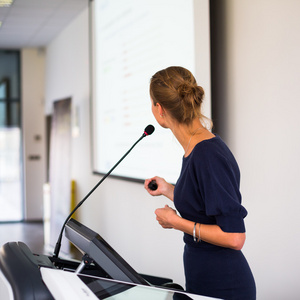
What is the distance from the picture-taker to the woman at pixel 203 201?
4.33 feet

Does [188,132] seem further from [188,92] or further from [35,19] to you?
[35,19]

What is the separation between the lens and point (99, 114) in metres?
4.64

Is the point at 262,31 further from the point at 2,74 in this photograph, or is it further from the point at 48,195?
the point at 2,74

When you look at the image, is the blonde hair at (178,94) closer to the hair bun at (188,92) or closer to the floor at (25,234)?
the hair bun at (188,92)

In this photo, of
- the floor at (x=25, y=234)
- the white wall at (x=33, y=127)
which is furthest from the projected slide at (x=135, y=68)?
the white wall at (x=33, y=127)

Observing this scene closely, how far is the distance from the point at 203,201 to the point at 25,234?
6118 mm

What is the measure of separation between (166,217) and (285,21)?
1.24 m

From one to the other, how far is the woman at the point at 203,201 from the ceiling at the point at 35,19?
4.11 meters


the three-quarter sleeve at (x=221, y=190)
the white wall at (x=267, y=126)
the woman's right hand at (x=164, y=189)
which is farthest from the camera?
the white wall at (x=267, y=126)

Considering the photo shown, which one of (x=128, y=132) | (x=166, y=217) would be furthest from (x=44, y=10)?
(x=166, y=217)

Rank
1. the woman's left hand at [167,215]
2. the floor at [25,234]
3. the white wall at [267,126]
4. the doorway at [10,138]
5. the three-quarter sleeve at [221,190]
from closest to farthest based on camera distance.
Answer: the three-quarter sleeve at [221,190] → the woman's left hand at [167,215] → the white wall at [267,126] → the floor at [25,234] → the doorway at [10,138]

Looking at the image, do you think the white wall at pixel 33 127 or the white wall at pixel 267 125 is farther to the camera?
the white wall at pixel 33 127

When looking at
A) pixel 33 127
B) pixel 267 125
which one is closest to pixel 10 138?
pixel 33 127

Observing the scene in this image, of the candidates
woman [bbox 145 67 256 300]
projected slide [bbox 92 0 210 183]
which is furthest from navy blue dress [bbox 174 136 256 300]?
projected slide [bbox 92 0 210 183]
